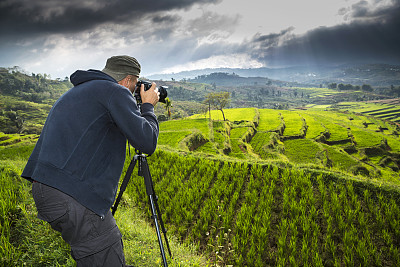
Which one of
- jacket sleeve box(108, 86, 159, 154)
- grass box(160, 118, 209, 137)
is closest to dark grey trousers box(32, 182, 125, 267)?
jacket sleeve box(108, 86, 159, 154)

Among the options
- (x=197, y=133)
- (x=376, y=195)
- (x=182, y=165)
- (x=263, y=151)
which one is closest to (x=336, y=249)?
(x=376, y=195)

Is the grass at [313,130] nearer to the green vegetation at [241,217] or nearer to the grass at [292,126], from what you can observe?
the grass at [292,126]

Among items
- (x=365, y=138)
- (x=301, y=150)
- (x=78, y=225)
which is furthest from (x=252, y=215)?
(x=365, y=138)

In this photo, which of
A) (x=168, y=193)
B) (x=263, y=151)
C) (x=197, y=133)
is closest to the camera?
(x=168, y=193)

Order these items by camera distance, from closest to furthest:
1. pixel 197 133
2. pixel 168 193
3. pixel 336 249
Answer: pixel 336 249 < pixel 168 193 < pixel 197 133

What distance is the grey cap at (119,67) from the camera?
5.96 feet

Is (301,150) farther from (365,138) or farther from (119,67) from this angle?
(119,67)

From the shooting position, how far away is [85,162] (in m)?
1.44

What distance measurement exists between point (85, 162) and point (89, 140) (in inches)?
6.2

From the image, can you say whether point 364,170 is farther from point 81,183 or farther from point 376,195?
point 81,183

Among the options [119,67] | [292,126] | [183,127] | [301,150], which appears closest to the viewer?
[119,67]

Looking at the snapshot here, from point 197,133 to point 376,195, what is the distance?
60.8 ft

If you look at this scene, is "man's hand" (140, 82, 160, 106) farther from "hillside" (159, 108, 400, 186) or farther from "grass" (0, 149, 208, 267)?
"hillside" (159, 108, 400, 186)

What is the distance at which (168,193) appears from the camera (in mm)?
6023
